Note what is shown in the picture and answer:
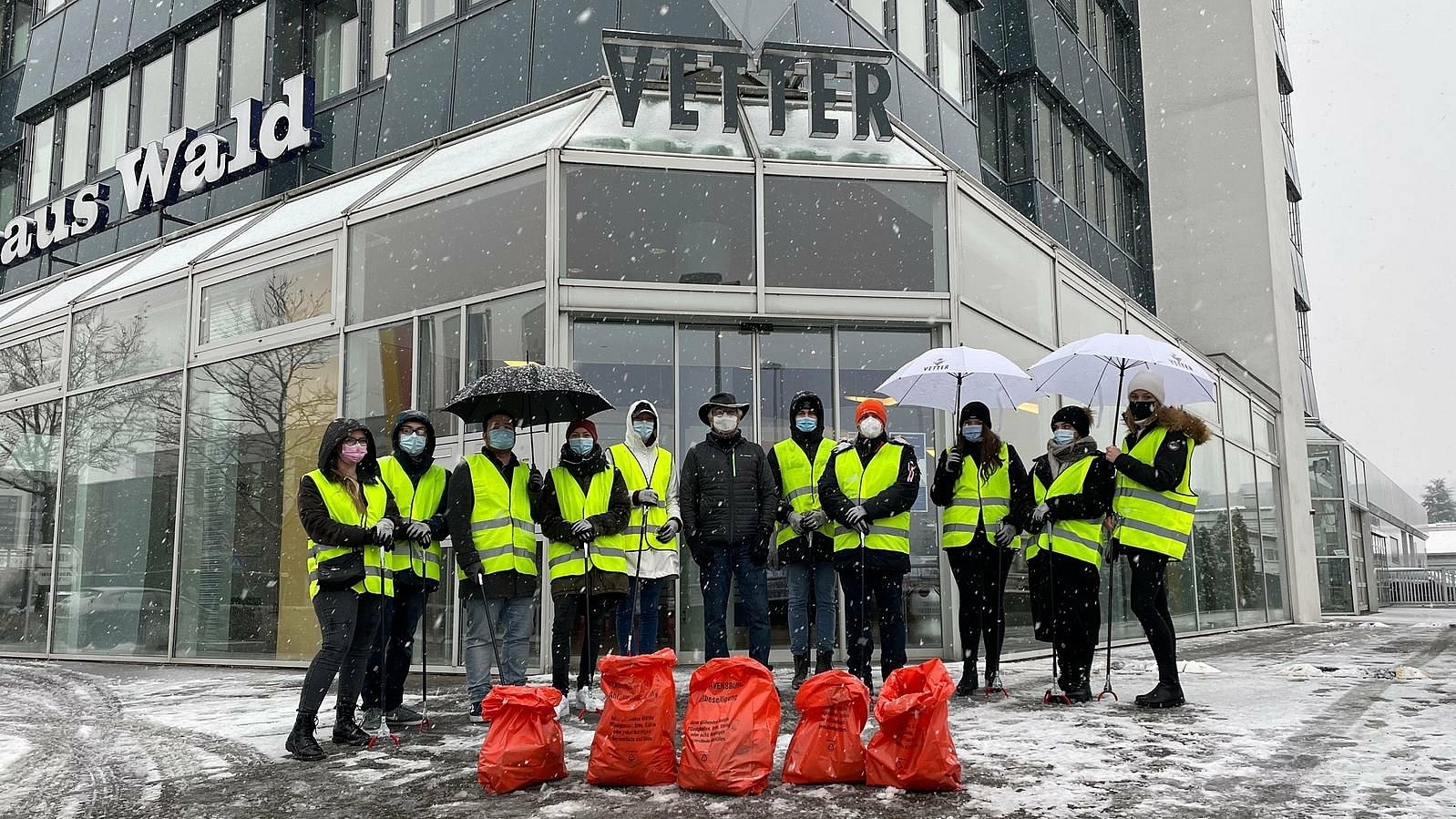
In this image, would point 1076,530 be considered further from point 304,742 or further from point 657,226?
point 657,226

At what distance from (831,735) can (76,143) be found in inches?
694

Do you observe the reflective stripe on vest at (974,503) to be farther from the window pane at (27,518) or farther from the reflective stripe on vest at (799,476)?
the window pane at (27,518)

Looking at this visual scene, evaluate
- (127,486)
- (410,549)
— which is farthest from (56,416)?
(410,549)

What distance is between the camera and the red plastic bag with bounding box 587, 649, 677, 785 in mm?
4770

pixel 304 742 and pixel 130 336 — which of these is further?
pixel 130 336

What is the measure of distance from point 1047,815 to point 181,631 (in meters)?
10.1

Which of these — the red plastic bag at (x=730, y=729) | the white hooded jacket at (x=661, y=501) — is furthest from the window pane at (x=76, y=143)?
the red plastic bag at (x=730, y=729)

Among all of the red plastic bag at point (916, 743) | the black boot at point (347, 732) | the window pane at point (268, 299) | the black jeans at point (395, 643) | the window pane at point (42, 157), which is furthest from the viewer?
the window pane at point (42, 157)

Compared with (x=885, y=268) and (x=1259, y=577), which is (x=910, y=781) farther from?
(x=1259, y=577)

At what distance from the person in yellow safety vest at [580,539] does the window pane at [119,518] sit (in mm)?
Answer: 6954

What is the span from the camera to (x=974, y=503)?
7203 mm

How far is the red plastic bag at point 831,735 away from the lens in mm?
4688

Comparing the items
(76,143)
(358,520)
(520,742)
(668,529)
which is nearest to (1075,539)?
(668,529)

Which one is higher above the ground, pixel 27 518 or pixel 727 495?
pixel 27 518
